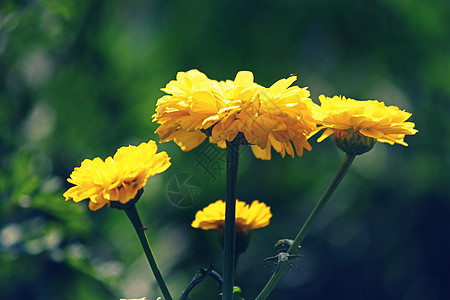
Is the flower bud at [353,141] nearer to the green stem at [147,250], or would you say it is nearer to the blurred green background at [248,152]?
the green stem at [147,250]

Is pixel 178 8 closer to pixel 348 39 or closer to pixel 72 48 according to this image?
pixel 72 48

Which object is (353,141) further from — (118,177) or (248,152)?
(248,152)

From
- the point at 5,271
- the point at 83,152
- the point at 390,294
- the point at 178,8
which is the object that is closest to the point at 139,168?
the point at 5,271

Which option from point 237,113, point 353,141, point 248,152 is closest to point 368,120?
point 353,141

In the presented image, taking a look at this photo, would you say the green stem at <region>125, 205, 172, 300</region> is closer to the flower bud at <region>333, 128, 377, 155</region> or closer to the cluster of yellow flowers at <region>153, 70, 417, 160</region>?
the cluster of yellow flowers at <region>153, 70, 417, 160</region>

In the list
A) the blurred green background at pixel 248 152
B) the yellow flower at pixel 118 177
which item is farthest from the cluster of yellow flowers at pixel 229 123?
the blurred green background at pixel 248 152

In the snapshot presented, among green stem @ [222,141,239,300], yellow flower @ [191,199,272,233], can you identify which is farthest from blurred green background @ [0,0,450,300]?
green stem @ [222,141,239,300]

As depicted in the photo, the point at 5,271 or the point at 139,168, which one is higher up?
the point at 5,271
